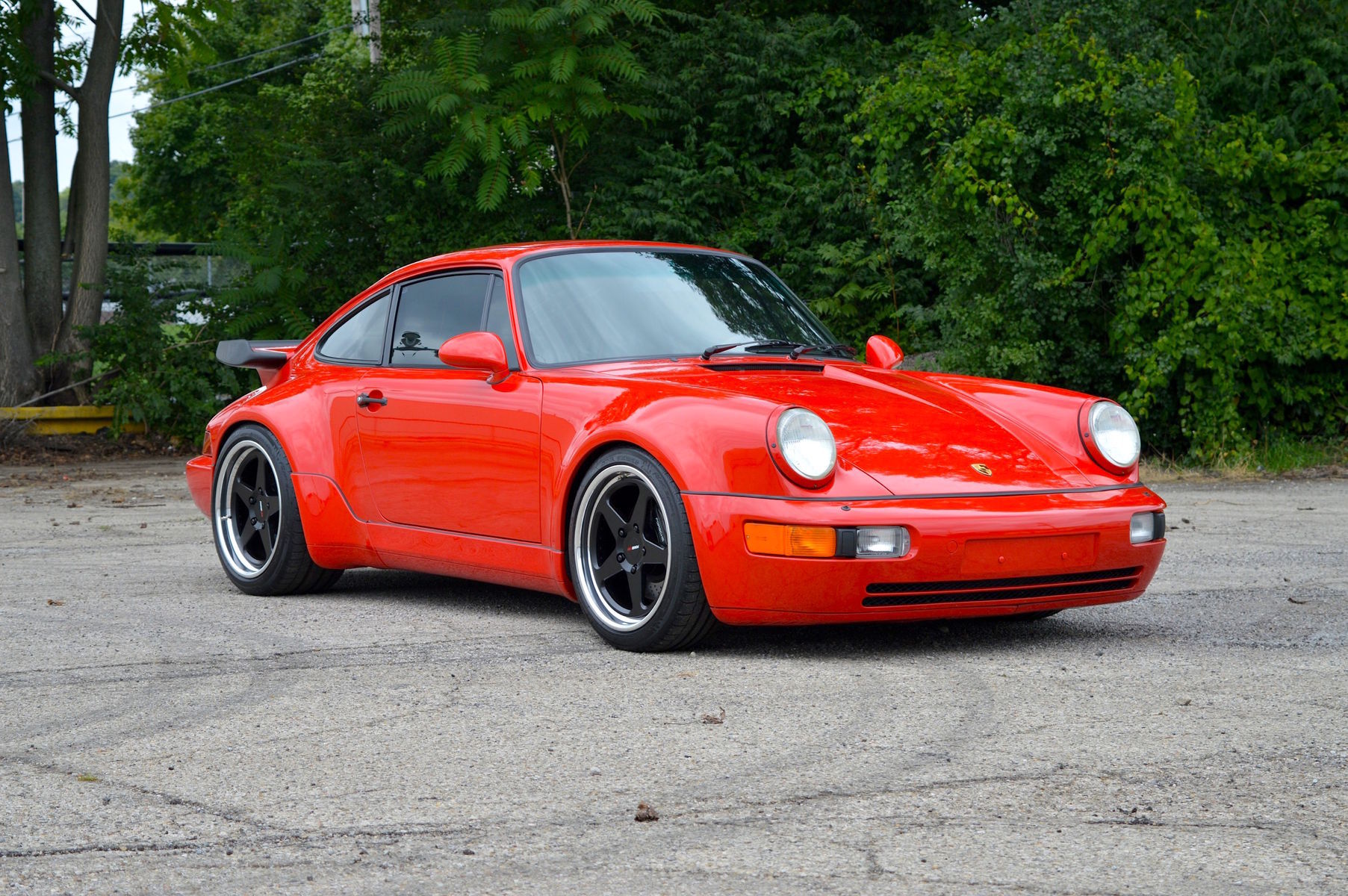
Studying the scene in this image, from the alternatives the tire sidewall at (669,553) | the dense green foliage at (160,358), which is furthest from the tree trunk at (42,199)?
the tire sidewall at (669,553)

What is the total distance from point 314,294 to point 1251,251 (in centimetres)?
903

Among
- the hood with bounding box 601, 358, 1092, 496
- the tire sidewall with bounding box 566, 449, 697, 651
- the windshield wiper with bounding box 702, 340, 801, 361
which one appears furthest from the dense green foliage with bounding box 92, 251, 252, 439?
the tire sidewall with bounding box 566, 449, 697, 651

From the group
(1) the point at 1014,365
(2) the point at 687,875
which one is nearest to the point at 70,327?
(1) the point at 1014,365

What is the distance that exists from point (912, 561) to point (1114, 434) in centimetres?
110

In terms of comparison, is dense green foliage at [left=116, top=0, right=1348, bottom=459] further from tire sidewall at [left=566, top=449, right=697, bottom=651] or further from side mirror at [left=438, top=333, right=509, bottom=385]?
tire sidewall at [left=566, top=449, right=697, bottom=651]

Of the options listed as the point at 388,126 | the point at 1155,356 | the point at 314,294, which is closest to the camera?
the point at 1155,356

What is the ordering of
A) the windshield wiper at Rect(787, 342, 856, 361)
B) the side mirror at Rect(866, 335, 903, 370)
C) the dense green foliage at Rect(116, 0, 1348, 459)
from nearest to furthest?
the windshield wiper at Rect(787, 342, 856, 361) < the side mirror at Rect(866, 335, 903, 370) < the dense green foliage at Rect(116, 0, 1348, 459)

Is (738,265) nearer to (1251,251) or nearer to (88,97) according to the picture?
(1251,251)

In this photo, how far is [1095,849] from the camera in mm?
2891

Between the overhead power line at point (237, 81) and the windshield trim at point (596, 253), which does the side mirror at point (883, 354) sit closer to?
the windshield trim at point (596, 253)

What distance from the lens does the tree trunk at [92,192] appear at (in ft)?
51.8

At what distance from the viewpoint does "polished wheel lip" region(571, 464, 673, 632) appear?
4934 mm

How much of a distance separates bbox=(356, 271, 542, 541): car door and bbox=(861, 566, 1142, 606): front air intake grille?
1.31 m

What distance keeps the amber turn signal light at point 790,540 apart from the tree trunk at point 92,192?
12.7m
